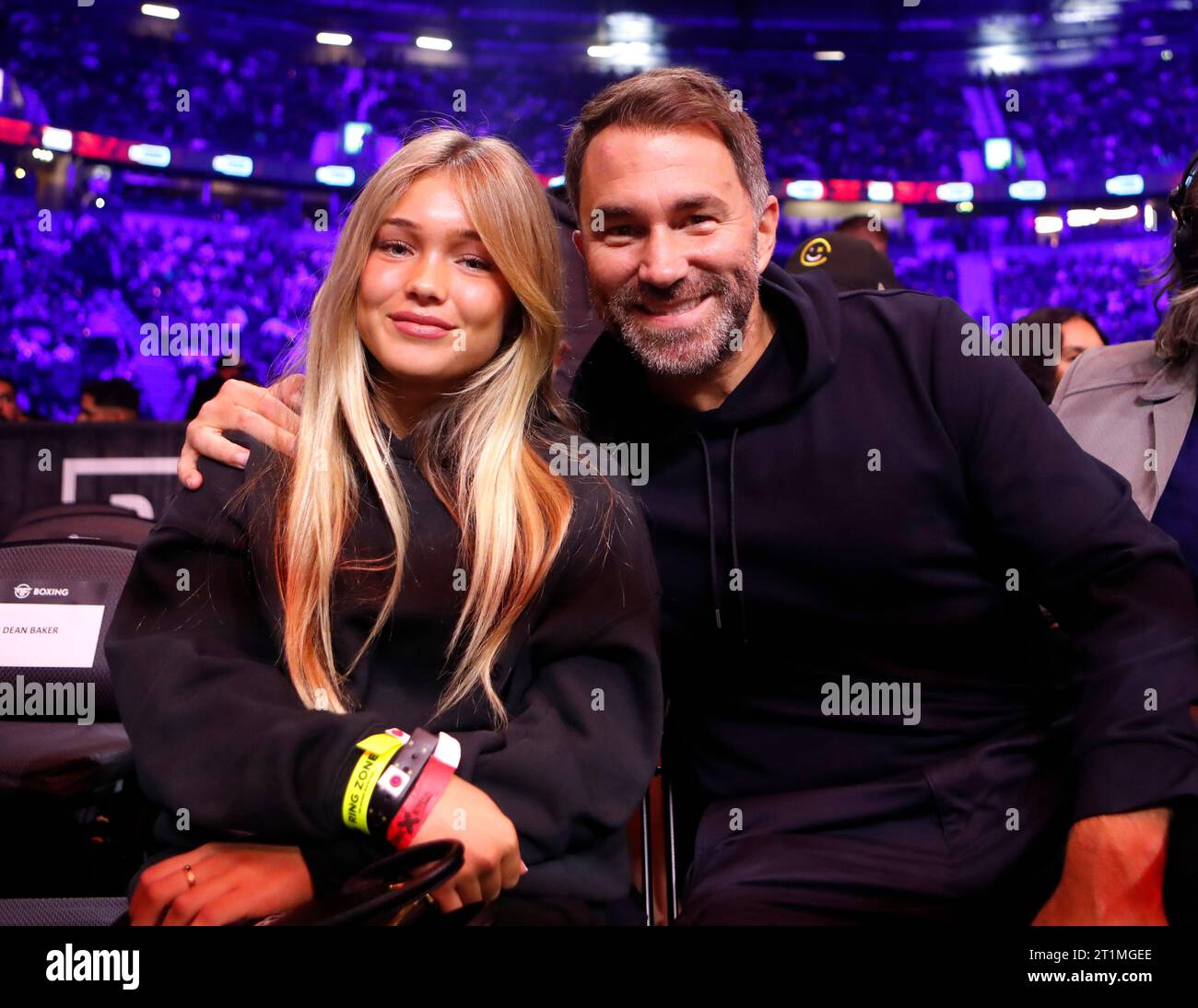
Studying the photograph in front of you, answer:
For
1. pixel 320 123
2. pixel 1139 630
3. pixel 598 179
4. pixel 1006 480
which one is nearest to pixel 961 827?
pixel 1139 630

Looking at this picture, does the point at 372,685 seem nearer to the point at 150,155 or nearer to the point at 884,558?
the point at 884,558

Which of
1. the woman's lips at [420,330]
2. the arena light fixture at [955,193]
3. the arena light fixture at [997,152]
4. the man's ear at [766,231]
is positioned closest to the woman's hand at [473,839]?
the woman's lips at [420,330]

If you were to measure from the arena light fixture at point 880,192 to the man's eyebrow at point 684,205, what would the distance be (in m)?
9.73

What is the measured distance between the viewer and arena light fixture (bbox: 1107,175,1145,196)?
403 inches

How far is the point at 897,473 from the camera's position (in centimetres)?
139

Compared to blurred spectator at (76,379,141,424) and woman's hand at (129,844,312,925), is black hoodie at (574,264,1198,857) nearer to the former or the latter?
woman's hand at (129,844,312,925)

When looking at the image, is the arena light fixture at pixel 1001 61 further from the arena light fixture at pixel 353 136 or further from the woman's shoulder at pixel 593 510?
the woman's shoulder at pixel 593 510

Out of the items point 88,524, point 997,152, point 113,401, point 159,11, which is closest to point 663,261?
point 88,524

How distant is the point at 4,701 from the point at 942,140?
10947mm

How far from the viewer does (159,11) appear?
9.52m

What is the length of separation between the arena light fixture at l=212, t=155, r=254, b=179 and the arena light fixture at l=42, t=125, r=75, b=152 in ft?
3.78

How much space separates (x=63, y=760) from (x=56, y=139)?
876 centimetres
